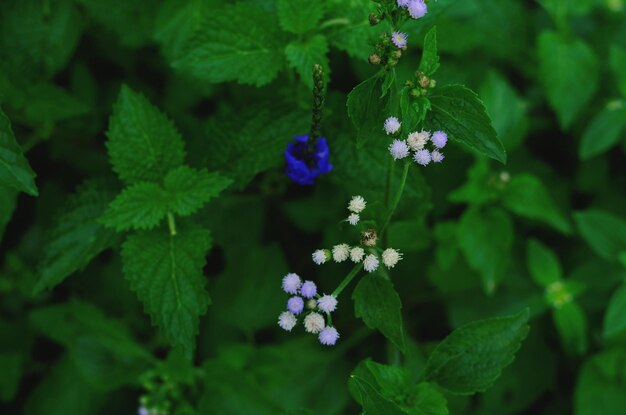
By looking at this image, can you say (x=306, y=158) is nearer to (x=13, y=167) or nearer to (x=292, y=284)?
(x=292, y=284)

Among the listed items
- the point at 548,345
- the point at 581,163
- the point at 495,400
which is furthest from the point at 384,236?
the point at 581,163

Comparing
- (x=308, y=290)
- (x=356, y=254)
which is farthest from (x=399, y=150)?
(x=308, y=290)

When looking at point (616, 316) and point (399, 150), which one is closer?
point (399, 150)

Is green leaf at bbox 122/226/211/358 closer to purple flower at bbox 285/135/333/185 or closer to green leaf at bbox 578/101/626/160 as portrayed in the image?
purple flower at bbox 285/135/333/185

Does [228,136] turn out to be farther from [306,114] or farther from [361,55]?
[361,55]

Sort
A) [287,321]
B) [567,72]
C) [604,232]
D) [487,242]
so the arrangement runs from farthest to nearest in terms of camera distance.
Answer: [567,72] → [604,232] → [487,242] → [287,321]

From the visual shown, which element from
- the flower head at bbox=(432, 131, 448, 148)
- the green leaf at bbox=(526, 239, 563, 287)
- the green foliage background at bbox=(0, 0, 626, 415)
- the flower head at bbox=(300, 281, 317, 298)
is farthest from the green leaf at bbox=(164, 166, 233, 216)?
the green leaf at bbox=(526, 239, 563, 287)
